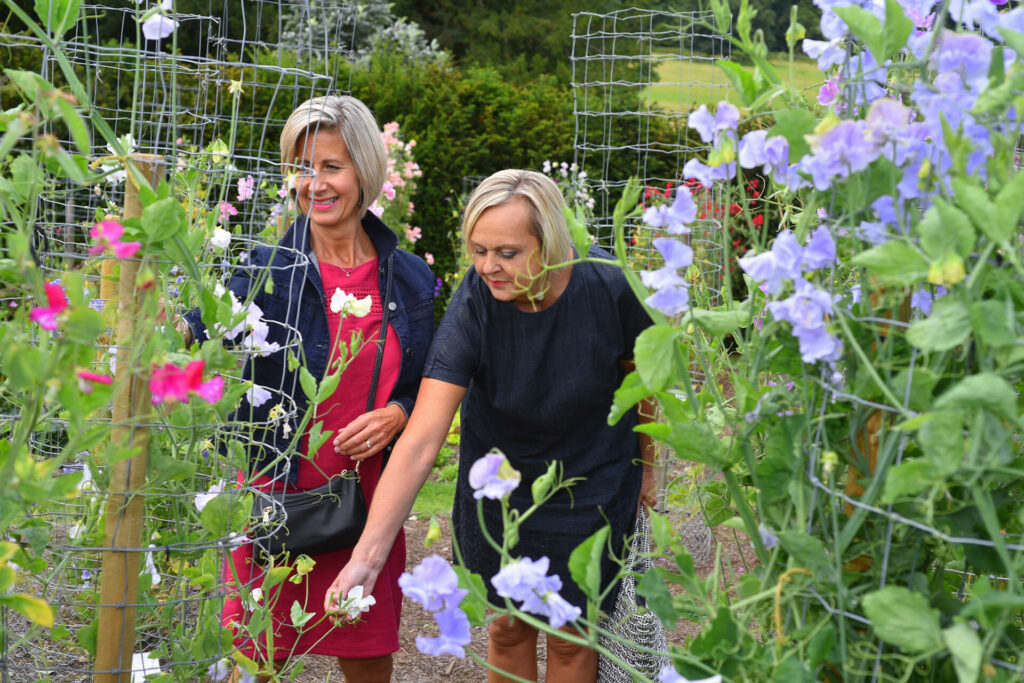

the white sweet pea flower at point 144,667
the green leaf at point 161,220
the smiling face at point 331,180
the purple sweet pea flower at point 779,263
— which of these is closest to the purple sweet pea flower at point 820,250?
the purple sweet pea flower at point 779,263

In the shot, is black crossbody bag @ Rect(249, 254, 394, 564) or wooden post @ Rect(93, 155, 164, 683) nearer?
wooden post @ Rect(93, 155, 164, 683)

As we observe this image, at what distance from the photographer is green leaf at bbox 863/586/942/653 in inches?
32.9

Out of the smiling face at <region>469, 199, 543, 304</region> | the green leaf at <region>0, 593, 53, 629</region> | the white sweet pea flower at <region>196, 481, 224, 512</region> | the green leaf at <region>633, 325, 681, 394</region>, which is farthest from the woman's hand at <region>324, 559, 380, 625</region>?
the green leaf at <region>633, 325, 681, 394</region>

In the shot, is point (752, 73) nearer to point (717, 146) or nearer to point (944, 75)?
point (717, 146)

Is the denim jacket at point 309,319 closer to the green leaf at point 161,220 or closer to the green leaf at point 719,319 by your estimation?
the green leaf at point 161,220

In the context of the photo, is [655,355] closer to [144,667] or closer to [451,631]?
[451,631]

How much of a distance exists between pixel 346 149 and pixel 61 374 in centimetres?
149

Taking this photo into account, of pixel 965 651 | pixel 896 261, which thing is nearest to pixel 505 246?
pixel 896 261

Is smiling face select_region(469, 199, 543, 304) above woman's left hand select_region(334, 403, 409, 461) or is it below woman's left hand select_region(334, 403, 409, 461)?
above

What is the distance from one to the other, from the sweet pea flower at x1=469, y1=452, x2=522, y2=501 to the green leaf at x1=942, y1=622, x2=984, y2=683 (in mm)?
443

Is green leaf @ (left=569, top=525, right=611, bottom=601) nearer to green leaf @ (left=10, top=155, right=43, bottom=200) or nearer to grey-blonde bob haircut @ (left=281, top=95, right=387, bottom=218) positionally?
green leaf @ (left=10, top=155, right=43, bottom=200)

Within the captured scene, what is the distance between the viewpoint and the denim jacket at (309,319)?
91.1 inches

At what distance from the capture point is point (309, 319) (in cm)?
235

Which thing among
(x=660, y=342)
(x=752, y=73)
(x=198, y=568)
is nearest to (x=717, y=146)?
(x=752, y=73)
